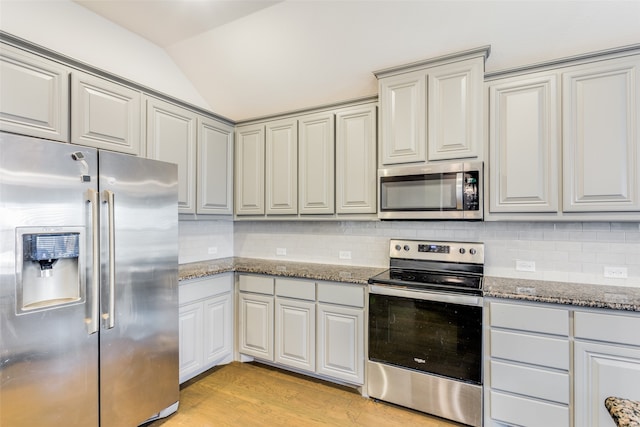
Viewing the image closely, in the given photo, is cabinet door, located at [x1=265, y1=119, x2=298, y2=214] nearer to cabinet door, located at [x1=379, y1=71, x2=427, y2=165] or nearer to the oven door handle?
cabinet door, located at [x1=379, y1=71, x2=427, y2=165]

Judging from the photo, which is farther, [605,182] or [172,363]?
[172,363]

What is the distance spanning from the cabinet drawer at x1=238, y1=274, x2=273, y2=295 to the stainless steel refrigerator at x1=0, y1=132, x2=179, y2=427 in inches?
33.4

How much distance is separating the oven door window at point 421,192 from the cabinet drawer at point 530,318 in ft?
2.46

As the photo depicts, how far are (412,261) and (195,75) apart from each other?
112 inches

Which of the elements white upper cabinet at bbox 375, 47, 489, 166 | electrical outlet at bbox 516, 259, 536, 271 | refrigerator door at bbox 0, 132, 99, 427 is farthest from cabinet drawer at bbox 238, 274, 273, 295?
electrical outlet at bbox 516, 259, 536, 271

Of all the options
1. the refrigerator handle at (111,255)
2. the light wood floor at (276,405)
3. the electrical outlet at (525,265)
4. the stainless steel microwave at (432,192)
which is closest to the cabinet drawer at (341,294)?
the stainless steel microwave at (432,192)

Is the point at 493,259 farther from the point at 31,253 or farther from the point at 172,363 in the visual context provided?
the point at 31,253

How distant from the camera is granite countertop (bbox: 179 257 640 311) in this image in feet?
6.27

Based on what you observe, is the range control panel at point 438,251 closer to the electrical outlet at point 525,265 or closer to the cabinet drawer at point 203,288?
the electrical outlet at point 525,265

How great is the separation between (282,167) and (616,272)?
9.12 ft

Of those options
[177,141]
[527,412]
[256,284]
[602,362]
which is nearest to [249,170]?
[177,141]

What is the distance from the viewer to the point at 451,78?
2.40 meters

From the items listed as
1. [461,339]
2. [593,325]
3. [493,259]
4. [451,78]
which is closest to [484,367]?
[461,339]

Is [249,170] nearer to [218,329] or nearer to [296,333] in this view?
[218,329]
